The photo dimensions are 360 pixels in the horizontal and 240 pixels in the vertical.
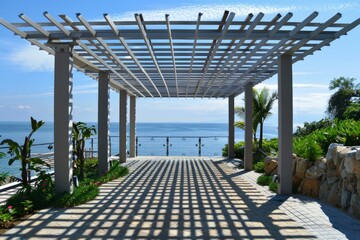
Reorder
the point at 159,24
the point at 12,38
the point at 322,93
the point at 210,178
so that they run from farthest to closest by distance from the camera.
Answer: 1. the point at 322,93
2. the point at 210,178
3. the point at 12,38
4. the point at 159,24

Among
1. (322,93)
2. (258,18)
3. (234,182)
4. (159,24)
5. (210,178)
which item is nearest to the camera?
(258,18)

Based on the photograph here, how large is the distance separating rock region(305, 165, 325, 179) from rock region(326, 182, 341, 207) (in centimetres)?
53

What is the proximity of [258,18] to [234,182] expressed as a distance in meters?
4.67

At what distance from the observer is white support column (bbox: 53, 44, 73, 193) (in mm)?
6250

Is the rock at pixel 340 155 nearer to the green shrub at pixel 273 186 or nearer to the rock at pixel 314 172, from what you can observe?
the rock at pixel 314 172

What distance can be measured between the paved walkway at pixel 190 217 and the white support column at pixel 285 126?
1.32 feet

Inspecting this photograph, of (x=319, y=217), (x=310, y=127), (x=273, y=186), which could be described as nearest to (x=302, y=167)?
(x=273, y=186)

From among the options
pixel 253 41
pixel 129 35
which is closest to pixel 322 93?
pixel 253 41

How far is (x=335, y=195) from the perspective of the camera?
6.04 m

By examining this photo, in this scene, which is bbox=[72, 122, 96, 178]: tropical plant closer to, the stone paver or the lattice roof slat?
the lattice roof slat

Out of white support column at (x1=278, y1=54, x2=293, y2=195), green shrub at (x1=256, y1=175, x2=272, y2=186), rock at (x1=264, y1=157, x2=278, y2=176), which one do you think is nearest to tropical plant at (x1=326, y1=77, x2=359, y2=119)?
rock at (x1=264, y1=157, x2=278, y2=176)

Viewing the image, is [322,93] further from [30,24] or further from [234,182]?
[30,24]

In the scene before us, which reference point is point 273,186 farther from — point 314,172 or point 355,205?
point 355,205

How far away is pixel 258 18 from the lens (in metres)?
4.96
